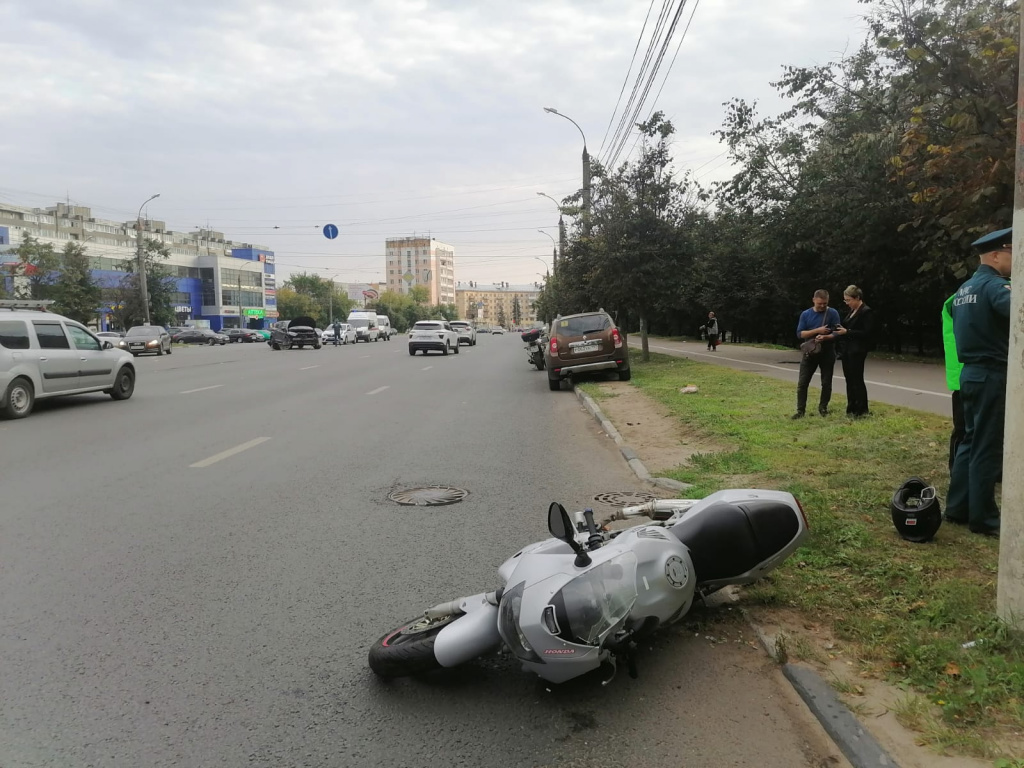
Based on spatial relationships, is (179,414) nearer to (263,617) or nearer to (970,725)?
(263,617)

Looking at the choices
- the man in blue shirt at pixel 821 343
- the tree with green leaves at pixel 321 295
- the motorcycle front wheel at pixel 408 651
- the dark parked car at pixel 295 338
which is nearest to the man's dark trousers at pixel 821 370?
the man in blue shirt at pixel 821 343

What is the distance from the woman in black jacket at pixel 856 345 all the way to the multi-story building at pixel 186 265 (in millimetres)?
83471

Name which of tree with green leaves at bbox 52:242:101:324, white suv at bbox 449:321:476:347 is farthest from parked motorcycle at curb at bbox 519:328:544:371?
tree with green leaves at bbox 52:242:101:324

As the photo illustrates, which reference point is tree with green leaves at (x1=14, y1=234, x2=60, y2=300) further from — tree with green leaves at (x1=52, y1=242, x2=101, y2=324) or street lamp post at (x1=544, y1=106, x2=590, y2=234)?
street lamp post at (x1=544, y1=106, x2=590, y2=234)

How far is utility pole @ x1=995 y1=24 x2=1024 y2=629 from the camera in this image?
3400 millimetres

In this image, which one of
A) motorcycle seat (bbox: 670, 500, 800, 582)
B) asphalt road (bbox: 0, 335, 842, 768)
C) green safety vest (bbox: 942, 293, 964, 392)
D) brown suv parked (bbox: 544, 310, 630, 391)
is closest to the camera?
asphalt road (bbox: 0, 335, 842, 768)

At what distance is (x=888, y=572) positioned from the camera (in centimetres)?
432

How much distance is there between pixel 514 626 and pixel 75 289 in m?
53.1

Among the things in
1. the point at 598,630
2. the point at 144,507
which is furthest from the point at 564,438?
the point at 598,630

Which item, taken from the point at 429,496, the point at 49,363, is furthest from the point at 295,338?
the point at 429,496

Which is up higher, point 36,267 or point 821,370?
point 36,267

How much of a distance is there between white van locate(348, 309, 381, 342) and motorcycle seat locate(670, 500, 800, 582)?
5419 cm

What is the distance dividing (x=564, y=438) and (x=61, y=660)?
739 centimetres

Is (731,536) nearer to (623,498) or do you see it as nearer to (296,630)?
(296,630)
